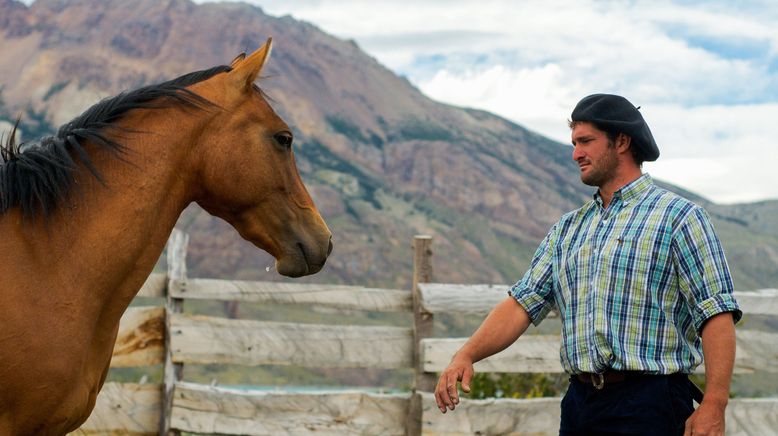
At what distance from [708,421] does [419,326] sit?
3.43m

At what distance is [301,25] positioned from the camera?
163625 mm

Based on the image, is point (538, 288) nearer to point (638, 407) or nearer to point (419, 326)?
point (638, 407)

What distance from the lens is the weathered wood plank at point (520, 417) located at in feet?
19.1

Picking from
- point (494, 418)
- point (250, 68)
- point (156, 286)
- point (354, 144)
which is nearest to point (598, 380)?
point (250, 68)

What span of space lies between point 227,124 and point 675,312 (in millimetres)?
1647

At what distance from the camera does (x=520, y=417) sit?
5.89 meters

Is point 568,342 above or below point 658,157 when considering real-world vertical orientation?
below

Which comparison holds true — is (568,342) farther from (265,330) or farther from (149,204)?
(265,330)

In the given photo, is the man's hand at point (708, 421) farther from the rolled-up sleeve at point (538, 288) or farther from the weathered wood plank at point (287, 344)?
the weathered wood plank at point (287, 344)

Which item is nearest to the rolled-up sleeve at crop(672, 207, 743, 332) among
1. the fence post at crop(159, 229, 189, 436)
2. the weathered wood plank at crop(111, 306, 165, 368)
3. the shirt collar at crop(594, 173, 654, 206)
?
the shirt collar at crop(594, 173, 654, 206)

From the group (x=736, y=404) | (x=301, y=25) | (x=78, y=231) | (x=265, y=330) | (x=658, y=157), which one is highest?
(x=301, y=25)

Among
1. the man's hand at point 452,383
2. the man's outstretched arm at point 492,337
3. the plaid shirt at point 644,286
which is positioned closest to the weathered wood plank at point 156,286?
the man's outstretched arm at point 492,337

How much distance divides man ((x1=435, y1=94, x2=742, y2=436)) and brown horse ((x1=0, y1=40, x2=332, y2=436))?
934mm

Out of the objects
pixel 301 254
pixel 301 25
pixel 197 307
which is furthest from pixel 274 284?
pixel 301 25
